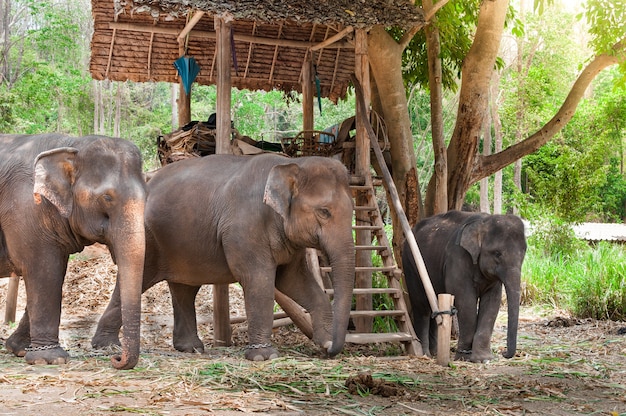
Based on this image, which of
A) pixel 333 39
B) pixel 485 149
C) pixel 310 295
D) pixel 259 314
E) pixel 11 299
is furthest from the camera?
pixel 485 149

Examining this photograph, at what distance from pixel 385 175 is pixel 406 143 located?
1707mm

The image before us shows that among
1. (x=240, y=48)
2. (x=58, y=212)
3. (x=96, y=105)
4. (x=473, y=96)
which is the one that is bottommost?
(x=58, y=212)

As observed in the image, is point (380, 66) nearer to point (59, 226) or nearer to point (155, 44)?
point (155, 44)

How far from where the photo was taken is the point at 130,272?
257 inches

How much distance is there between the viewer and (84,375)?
241 inches

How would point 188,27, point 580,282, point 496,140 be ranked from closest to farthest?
point 188,27 < point 580,282 < point 496,140

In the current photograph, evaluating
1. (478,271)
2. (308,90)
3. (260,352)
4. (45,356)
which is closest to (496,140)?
(308,90)

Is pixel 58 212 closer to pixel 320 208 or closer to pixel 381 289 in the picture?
pixel 320 208

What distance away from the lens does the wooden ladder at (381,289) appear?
866cm

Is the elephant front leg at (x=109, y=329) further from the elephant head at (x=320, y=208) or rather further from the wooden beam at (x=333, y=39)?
the wooden beam at (x=333, y=39)

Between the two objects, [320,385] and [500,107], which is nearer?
[320,385]

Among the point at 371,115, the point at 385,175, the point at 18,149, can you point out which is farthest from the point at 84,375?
the point at 371,115

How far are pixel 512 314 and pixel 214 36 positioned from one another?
601 cm

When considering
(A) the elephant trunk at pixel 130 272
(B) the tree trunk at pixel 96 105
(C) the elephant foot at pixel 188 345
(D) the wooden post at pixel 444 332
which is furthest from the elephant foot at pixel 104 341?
(B) the tree trunk at pixel 96 105
